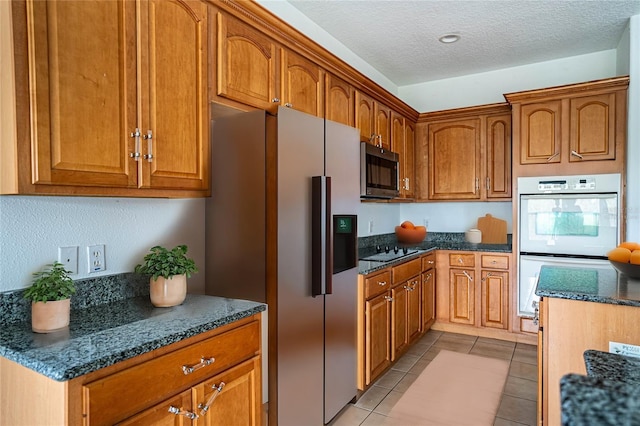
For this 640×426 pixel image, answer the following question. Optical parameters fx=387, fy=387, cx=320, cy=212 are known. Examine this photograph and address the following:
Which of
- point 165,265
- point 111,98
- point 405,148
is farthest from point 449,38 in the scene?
point 165,265

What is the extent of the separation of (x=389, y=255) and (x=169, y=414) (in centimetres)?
243

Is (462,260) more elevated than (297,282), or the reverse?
(297,282)

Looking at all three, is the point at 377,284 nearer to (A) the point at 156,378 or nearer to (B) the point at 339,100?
(B) the point at 339,100

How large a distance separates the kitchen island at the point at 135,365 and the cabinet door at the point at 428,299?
2442 millimetres

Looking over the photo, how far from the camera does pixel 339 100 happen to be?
2.94 meters

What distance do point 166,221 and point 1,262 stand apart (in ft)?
2.35

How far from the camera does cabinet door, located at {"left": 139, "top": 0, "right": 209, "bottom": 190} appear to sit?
1599 millimetres

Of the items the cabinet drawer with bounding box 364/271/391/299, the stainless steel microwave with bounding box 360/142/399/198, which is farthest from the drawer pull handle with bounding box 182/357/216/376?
the stainless steel microwave with bounding box 360/142/399/198

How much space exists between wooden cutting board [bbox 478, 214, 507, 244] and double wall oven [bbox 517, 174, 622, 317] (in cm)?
57

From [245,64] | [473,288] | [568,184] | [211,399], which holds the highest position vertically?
[245,64]

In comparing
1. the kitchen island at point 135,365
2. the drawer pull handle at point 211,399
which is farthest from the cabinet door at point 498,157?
the drawer pull handle at point 211,399

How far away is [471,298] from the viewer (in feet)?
13.0

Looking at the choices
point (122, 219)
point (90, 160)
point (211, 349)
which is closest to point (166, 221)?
point (122, 219)

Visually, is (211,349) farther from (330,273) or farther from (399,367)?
(399,367)
